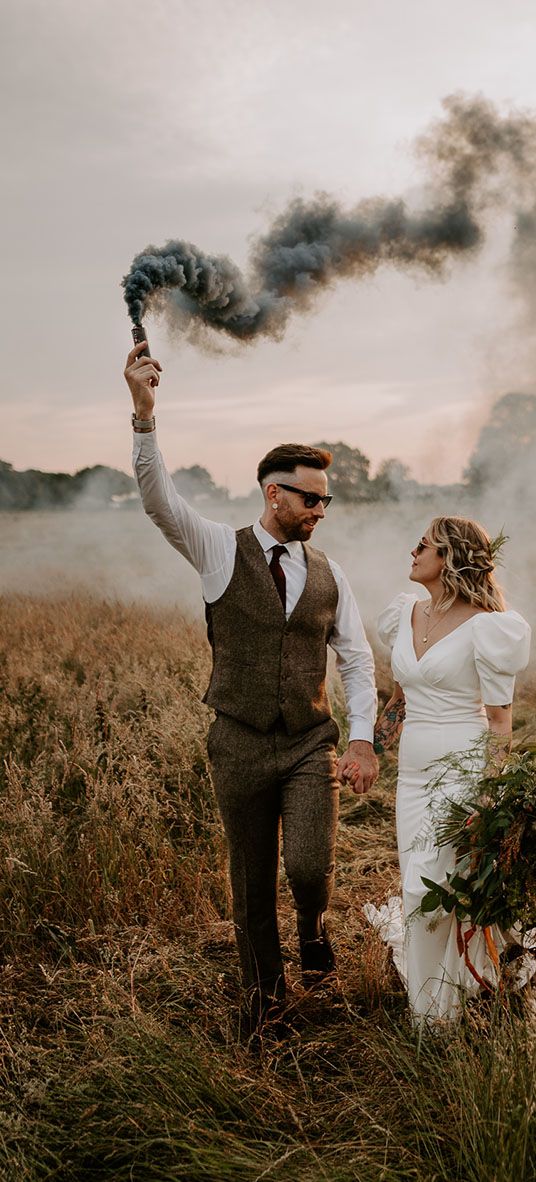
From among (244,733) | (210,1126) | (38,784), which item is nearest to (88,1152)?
(210,1126)

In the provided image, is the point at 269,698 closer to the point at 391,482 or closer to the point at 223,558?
the point at 223,558

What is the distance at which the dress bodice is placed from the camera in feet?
11.6

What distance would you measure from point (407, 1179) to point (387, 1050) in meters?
0.48

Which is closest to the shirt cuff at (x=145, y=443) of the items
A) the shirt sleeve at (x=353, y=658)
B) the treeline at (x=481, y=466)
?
the shirt sleeve at (x=353, y=658)

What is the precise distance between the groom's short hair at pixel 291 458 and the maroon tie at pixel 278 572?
0.31m

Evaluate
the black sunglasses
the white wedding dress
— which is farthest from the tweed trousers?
the black sunglasses

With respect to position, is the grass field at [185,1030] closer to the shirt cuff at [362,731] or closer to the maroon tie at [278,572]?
the shirt cuff at [362,731]

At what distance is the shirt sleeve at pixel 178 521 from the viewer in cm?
352

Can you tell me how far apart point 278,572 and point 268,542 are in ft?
0.46

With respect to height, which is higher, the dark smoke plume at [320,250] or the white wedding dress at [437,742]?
the dark smoke plume at [320,250]

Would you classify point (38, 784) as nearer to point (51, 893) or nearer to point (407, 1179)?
point (51, 893)

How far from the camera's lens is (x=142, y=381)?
3.41 metres

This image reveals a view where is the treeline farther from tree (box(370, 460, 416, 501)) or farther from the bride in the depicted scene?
the bride

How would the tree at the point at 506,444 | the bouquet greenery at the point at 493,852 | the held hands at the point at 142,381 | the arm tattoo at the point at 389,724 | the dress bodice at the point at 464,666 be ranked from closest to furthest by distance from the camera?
the bouquet greenery at the point at 493,852 → the held hands at the point at 142,381 → the dress bodice at the point at 464,666 → the arm tattoo at the point at 389,724 → the tree at the point at 506,444
